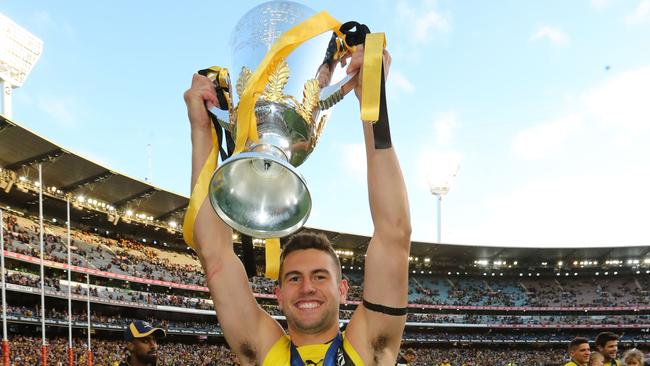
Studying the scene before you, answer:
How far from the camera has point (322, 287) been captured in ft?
7.93

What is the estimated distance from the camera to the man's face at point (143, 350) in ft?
19.0

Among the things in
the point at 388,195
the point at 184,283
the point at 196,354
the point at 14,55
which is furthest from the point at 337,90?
the point at 184,283

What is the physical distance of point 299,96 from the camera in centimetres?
243

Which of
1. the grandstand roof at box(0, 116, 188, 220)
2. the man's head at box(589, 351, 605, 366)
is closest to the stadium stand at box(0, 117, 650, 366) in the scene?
the grandstand roof at box(0, 116, 188, 220)

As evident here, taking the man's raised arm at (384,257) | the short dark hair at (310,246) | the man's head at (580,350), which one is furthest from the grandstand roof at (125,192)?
the man's raised arm at (384,257)

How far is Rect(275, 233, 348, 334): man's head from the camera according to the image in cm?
240

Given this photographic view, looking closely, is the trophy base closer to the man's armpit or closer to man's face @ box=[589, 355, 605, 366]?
the man's armpit

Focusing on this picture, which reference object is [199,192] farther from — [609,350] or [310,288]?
[609,350]

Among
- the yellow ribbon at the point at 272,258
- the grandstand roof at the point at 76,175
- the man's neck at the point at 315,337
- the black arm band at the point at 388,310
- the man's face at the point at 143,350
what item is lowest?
the man's face at the point at 143,350

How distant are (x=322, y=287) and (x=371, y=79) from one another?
2.90 feet

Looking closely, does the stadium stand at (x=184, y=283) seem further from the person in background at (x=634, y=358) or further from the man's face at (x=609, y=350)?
the person in background at (x=634, y=358)

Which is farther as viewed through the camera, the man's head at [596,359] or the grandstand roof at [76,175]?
the grandstand roof at [76,175]

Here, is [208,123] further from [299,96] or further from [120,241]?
[120,241]

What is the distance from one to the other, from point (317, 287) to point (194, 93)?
3.49 feet
